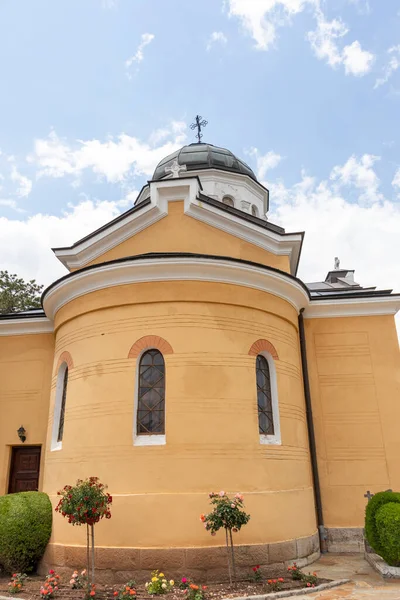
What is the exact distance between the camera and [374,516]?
26.9 feet

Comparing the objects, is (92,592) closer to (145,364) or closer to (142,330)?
(145,364)

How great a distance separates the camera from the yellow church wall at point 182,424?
794 centimetres

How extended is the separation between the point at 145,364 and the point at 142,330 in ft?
2.15

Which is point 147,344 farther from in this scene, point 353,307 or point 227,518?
point 353,307

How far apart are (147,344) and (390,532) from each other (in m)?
5.26

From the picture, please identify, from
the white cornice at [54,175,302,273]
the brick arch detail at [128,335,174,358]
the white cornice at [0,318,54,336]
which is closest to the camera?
the brick arch detail at [128,335,174,358]

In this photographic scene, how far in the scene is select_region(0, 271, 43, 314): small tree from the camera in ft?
93.0

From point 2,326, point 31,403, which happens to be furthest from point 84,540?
point 2,326

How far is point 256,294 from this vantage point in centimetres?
962

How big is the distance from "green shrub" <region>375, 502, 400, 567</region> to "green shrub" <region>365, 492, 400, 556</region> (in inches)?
5.5

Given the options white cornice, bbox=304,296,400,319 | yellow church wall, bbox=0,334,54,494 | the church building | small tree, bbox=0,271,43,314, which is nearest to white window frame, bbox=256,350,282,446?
the church building

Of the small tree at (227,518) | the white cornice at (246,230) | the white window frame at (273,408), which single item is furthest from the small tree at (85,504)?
the white cornice at (246,230)

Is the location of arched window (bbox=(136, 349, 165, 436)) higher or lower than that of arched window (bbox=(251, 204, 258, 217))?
lower

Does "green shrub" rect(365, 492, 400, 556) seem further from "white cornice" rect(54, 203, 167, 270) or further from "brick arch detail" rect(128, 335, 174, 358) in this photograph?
"white cornice" rect(54, 203, 167, 270)
